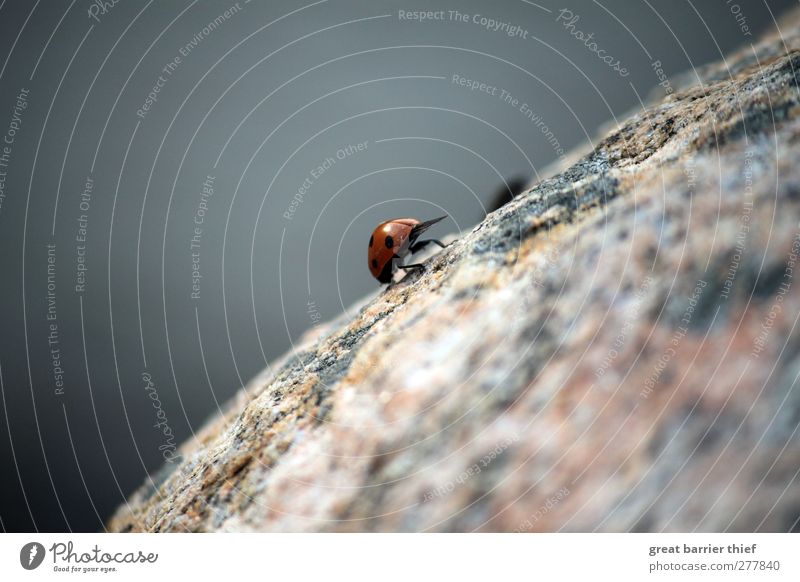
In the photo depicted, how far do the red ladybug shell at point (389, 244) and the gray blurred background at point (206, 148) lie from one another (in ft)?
1.98

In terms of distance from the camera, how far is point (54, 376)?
268cm

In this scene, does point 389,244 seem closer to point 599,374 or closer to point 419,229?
point 419,229

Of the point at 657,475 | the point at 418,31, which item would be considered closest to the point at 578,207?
the point at 657,475

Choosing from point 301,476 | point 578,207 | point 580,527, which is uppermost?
point 578,207

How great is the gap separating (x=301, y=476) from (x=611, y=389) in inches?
42.1

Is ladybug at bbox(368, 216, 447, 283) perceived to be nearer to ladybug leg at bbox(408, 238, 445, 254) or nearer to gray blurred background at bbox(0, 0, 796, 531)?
ladybug leg at bbox(408, 238, 445, 254)

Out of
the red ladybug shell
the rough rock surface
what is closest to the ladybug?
the red ladybug shell

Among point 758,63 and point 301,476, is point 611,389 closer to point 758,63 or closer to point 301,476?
point 301,476

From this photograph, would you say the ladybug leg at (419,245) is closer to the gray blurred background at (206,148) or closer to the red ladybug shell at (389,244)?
the red ladybug shell at (389,244)

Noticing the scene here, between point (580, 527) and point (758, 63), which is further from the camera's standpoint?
point (758, 63)

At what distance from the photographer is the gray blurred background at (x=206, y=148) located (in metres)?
2.57

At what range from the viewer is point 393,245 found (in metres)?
2.12

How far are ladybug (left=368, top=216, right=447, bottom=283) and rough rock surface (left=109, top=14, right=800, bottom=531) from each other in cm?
49

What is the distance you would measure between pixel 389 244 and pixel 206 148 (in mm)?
1370
